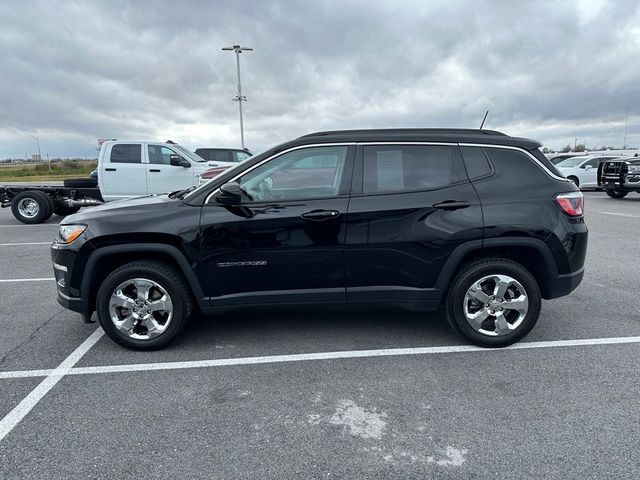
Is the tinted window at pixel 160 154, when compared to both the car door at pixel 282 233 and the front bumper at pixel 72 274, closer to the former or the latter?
the front bumper at pixel 72 274

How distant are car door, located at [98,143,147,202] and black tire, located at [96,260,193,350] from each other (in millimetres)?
8132

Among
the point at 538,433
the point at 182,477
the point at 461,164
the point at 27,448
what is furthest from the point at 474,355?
the point at 27,448

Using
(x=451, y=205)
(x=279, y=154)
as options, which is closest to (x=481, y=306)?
(x=451, y=205)

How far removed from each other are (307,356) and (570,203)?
2.54 meters

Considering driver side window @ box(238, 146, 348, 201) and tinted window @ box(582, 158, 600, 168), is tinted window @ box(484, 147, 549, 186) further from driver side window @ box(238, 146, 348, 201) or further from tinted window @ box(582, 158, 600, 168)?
tinted window @ box(582, 158, 600, 168)

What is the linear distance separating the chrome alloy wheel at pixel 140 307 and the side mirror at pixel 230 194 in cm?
89

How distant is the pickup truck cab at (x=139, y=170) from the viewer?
36.2 feet

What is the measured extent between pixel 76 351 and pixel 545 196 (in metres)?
4.18

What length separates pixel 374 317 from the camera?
14.5 ft

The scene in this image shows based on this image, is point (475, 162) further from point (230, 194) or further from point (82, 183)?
point (82, 183)

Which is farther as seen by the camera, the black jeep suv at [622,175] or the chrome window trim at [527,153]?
the black jeep suv at [622,175]

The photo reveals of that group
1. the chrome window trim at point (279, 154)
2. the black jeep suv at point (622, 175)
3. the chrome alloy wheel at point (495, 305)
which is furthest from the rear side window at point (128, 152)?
the black jeep suv at point (622, 175)

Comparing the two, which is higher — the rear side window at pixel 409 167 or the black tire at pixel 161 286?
the rear side window at pixel 409 167

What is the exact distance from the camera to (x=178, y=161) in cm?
1084
